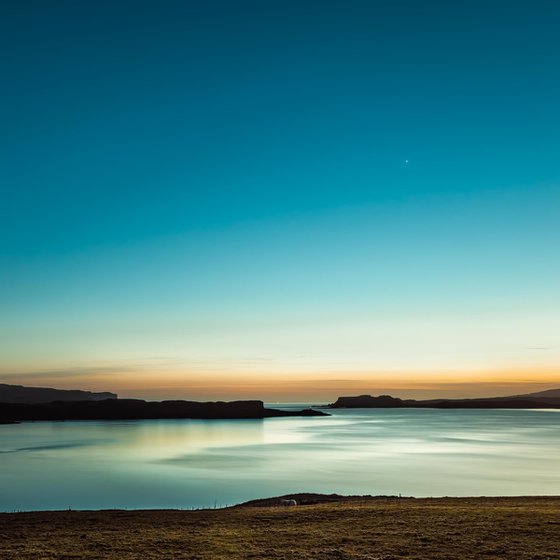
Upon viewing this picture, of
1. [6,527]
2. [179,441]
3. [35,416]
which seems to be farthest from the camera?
[35,416]

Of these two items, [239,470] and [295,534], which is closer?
[295,534]

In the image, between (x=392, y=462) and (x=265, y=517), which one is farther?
(x=392, y=462)

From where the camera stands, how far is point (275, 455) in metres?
84.8

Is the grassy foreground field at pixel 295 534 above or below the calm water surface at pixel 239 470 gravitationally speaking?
above

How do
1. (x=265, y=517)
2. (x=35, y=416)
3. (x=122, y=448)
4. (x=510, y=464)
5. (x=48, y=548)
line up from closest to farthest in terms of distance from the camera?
(x=48, y=548) < (x=265, y=517) < (x=510, y=464) < (x=122, y=448) < (x=35, y=416)

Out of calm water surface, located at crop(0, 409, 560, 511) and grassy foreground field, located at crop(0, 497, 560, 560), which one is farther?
calm water surface, located at crop(0, 409, 560, 511)

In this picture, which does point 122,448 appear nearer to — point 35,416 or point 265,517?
point 265,517

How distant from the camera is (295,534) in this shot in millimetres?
19922

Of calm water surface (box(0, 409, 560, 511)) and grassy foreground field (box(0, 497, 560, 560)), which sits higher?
grassy foreground field (box(0, 497, 560, 560))

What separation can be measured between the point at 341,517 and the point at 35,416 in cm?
19217

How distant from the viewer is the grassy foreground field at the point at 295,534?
17.0 metres

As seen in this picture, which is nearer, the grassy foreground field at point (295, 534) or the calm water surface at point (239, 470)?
the grassy foreground field at point (295, 534)

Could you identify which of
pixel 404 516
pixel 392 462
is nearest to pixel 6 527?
pixel 404 516

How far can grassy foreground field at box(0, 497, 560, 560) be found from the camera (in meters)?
17.0
